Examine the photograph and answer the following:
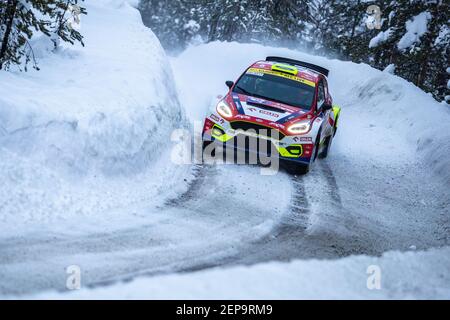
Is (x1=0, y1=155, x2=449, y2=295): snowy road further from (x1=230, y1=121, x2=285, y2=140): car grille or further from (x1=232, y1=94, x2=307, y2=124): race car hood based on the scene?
(x1=232, y1=94, x2=307, y2=124): race car hood

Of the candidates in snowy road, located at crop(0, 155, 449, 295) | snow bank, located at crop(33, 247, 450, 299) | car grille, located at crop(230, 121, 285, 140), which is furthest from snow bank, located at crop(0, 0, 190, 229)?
snow bank, located at crop(33, 247, 450, 299)

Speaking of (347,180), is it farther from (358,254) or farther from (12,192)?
(12,192)

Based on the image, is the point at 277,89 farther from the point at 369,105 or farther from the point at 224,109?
the point at 369,105

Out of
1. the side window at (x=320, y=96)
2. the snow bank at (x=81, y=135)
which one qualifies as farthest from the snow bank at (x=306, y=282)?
the side window at (x=320, y=96)

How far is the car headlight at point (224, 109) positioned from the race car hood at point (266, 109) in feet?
0.55

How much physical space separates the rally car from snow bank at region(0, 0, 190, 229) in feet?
3.67

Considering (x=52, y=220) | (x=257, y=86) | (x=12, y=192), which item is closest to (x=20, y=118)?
(x=12, y=192)

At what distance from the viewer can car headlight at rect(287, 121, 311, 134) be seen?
915cm

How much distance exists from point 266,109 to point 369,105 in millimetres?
10666

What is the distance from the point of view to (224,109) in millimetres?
9492

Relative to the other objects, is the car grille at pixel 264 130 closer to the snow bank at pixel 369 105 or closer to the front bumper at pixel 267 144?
the front bumper at pixel 267 144

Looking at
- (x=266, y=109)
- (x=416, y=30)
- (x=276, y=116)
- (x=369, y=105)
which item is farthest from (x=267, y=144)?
(x=416, y=30)
